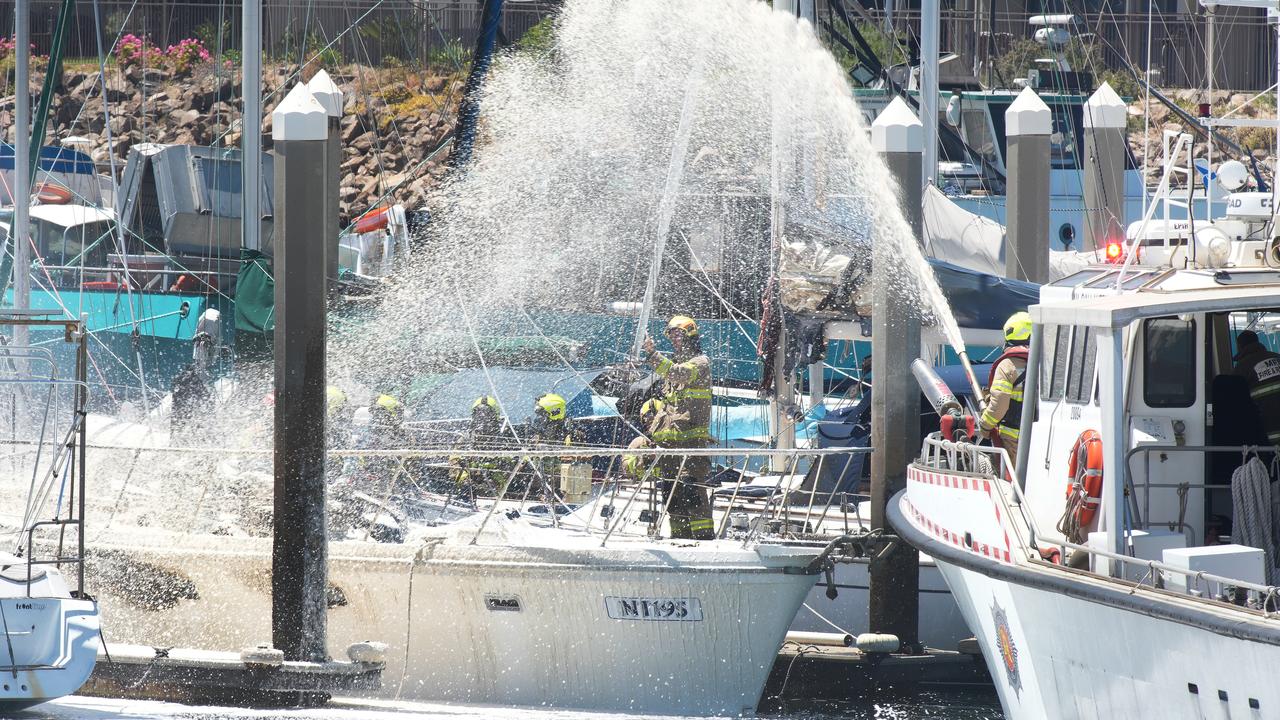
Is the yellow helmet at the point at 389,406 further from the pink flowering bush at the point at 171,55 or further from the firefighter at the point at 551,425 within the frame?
the pink flowering bush at the point at 171,55

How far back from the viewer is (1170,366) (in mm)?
8133

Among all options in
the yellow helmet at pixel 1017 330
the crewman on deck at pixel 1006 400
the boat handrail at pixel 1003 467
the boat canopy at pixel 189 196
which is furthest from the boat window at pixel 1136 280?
the boat canopy at pixel 189 196

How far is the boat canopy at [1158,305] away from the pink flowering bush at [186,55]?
2519cm

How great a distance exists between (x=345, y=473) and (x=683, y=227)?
5.81m

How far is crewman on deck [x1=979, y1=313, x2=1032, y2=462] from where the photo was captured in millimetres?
9867

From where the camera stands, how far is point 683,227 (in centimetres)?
1688

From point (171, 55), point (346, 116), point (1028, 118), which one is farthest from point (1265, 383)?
point (171, 55)

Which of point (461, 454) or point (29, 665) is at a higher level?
point (461, 454)

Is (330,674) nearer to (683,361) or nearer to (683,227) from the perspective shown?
(683,361)

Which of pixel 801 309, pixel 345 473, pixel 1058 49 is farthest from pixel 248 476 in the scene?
pixel 1058 49

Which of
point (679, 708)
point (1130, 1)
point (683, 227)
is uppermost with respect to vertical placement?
point (1130, 1)

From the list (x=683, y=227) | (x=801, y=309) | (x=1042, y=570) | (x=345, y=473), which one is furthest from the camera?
(x=683, y=227)

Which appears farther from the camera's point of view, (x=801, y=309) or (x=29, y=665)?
(x=801, y=309)

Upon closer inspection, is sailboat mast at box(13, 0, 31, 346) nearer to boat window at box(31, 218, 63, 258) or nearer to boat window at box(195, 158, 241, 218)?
boat window at box(195, 158, 241, 218)
